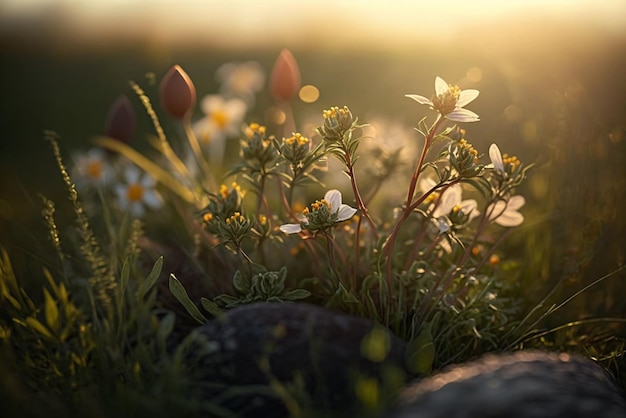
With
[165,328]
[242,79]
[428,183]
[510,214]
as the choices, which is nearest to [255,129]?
[428,183]

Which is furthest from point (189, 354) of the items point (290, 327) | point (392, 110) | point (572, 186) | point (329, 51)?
point (329, 51)

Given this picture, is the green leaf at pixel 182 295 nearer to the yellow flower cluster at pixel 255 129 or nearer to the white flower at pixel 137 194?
the yellow flower cluster at pixel 255 129

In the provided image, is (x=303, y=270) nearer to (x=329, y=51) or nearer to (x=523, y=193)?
(x=523, y=193)

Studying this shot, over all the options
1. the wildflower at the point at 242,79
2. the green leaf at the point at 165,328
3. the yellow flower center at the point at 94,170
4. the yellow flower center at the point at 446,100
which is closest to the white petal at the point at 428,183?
the yellow flower center at the point at 446,100

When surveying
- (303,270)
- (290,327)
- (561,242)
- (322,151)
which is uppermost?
(322,151)

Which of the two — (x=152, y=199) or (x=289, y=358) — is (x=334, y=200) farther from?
(x=152, y=199)
